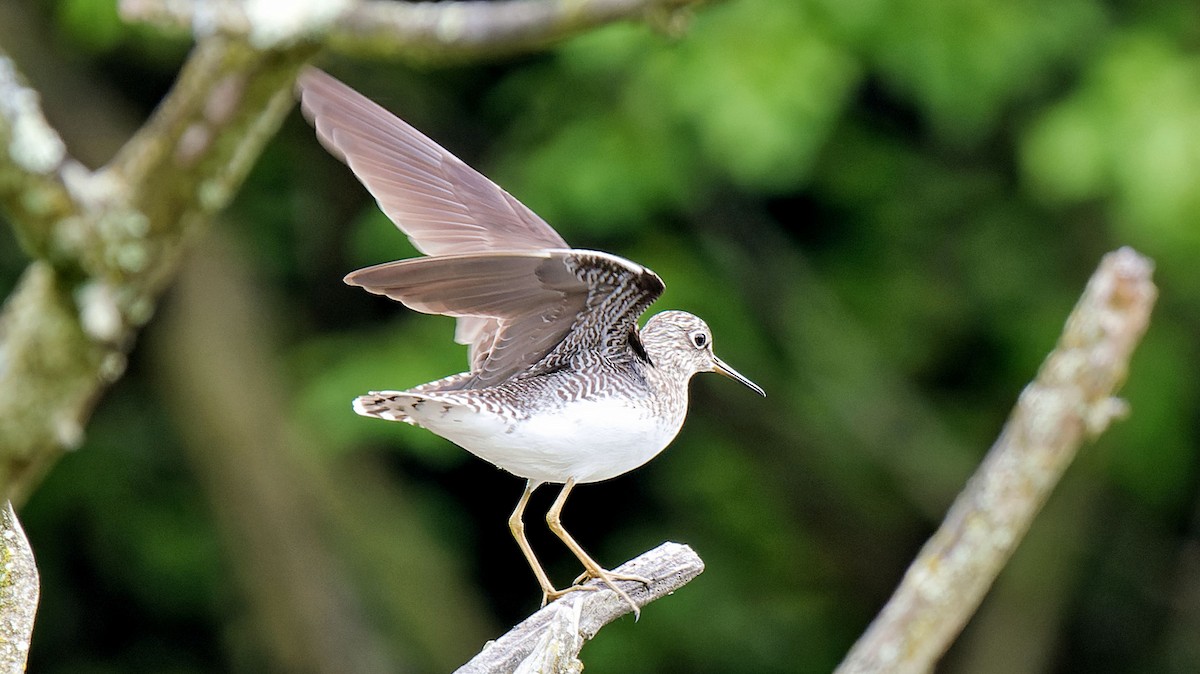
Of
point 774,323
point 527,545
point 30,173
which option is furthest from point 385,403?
point 774,323

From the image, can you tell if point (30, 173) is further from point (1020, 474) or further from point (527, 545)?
point (1020, 474)

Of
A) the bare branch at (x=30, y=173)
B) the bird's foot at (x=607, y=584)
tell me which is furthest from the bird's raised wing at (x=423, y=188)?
the bare branch at (x=30, y=173)

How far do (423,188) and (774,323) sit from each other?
365 centimetres

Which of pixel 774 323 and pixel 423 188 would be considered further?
pixel 774 323

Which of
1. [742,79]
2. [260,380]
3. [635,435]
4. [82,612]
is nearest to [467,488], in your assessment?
[260,380]

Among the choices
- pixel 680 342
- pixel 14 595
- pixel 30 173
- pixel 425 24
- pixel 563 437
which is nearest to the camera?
pixel 30 173

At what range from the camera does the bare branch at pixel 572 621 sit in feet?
8.80

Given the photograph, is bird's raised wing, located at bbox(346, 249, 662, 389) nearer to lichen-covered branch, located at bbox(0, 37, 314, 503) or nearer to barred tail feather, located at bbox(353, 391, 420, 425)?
barred tail feather, located at bbox(353, 391, 420, 425)

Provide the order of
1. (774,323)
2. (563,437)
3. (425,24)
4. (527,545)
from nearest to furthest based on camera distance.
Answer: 1. (425,24)
2. (563,437)
3. (527,545)
4. (774,323)

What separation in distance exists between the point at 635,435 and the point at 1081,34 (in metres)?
3.87

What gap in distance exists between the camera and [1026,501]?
179 inches

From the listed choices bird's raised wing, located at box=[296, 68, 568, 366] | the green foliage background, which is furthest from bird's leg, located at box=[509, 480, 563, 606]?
the green foliage background

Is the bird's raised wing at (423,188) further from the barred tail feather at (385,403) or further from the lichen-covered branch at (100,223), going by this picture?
the lichen-covered branch at (100,223)

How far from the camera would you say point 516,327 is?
2.91 m
